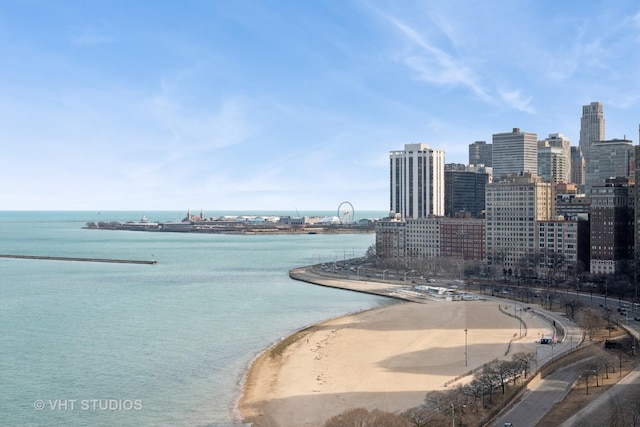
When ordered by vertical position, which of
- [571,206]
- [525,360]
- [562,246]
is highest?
[571,206]

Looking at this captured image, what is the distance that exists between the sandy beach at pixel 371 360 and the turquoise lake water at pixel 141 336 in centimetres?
129

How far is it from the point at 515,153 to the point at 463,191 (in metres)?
40.9

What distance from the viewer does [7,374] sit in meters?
30.3

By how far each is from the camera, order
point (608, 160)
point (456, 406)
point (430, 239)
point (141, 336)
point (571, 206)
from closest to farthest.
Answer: point (456, 406) → point (141, 336) → point (571, 206) → point (430, 239) → point (608, 160)

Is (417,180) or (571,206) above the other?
(417,180)

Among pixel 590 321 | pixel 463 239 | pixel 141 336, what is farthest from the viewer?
pixel 463 239

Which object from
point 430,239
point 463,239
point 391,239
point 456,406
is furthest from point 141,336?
point 391,239

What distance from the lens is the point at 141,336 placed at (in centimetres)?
3869

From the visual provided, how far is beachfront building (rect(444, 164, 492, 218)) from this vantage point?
412 ft

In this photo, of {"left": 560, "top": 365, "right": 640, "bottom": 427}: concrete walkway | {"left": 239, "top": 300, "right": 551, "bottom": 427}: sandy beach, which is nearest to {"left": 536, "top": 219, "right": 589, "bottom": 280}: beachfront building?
{"left": 239, "top": 300, "right": 551, "bottom": 427}: sandy beach

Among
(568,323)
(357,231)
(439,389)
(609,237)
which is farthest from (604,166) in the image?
(439,389)

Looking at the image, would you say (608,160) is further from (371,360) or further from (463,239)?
(371,360)

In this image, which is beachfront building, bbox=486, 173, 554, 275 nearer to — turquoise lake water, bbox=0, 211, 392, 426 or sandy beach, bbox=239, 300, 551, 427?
turquoise lake water, bbox=0, 211, 392, 426

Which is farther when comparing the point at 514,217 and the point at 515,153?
the point at 515,153
